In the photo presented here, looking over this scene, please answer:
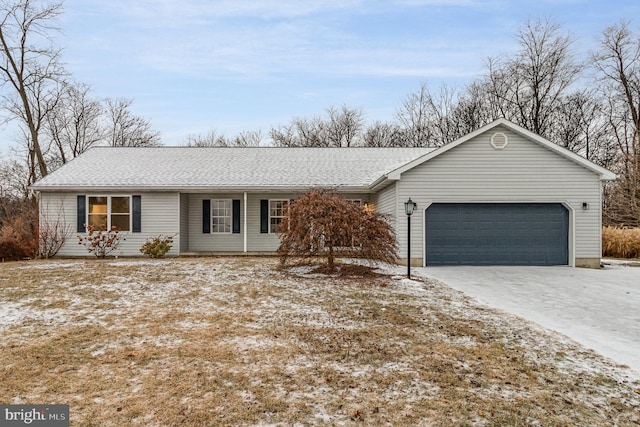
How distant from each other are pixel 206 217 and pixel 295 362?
41.9ft

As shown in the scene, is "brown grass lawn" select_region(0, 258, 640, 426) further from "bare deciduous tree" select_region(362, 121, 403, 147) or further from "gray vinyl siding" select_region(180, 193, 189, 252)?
"bare deciduous tree" select_region(362, 121, 403, 147)

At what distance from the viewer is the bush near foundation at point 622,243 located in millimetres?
18156

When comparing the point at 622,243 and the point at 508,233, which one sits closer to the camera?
the point at 508,233

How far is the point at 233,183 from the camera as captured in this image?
52.3 feet

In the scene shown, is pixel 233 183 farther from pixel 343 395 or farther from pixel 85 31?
pixel 343 395

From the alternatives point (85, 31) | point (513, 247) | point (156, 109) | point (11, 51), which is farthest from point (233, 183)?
point (156, 109)

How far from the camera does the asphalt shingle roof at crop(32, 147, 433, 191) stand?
15789 mm

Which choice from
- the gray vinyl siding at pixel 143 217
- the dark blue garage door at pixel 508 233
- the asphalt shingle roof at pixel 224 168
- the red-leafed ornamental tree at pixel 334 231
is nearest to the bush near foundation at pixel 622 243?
the dark blue garage door at pixel 508 233

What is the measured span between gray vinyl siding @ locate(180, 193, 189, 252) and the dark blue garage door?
31.6ft

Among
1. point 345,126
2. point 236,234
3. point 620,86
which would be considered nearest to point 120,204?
point 236,234

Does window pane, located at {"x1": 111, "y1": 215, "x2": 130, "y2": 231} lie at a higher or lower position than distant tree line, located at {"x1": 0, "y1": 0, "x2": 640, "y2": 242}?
lower

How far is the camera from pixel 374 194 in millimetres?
16828

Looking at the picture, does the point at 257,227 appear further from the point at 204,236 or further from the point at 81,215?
the point at 81,215

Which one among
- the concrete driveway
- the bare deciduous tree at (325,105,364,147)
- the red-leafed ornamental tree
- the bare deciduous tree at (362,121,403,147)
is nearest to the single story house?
the concrete driveway
